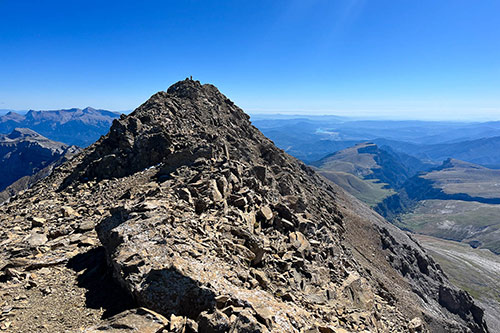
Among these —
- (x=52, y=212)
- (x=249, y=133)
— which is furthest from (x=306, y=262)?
(x=249, y=133)

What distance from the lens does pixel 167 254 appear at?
14758 mm

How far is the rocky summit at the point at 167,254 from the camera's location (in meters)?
12.6

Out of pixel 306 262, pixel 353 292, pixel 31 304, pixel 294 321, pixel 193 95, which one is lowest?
pixel 353 292

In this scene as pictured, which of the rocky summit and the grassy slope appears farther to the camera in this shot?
the grassy slope

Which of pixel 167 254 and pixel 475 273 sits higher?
pixel 167 254

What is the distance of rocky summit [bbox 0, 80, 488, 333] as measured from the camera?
12578mm

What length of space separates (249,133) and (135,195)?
41597 mm

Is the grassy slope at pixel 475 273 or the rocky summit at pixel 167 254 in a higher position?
the rocky summit at pixel 167 254

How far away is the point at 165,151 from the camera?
3619 centimetres

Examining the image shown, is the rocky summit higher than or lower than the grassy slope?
higher

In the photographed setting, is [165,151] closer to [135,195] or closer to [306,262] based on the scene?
[135,195]

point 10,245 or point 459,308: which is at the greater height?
point 10,245

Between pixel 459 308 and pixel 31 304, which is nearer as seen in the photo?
pixel 31 304

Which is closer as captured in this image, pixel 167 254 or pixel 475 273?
pixel 167 254
